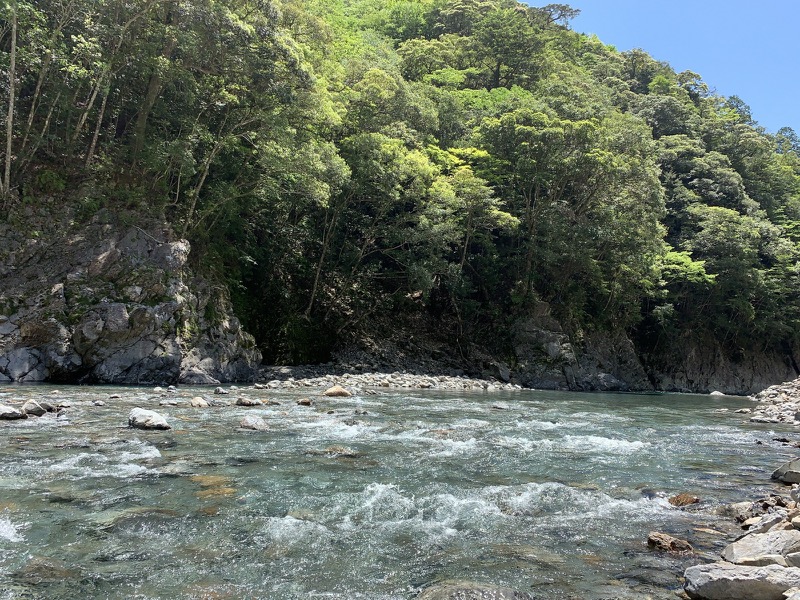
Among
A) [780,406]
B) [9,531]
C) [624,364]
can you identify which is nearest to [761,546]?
[9,531]

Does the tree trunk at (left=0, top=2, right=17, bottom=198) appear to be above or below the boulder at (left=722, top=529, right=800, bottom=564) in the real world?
above

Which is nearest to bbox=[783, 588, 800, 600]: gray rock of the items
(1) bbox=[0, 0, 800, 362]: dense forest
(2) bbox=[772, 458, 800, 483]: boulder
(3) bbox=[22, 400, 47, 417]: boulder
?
(2) bbox=[772, 458, 800, 483]: boulder

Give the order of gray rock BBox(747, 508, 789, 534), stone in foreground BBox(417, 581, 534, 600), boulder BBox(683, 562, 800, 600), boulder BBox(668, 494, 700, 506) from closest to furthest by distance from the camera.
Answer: boulder BBox(683, 562, 800, 600)
stone in foreground BBox(417, 581, 534, 600)
gray rock BBox(747, 508, 789, 534)
boulder BBox(668, 494, 700, 506)

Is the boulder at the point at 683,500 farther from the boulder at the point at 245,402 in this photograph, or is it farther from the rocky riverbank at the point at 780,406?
the rocky riverbank at the point at 780,406

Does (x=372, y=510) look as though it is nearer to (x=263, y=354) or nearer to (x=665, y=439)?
(x=665, y=439)

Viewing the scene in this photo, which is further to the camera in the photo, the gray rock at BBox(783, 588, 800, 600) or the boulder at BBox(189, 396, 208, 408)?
the boulder at BBox(189, 396, 208, 408)

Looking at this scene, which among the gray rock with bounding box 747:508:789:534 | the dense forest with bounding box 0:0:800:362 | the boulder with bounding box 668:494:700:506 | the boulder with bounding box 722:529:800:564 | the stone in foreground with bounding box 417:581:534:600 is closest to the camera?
the stone in foreground with bounding box 417:581:534:600

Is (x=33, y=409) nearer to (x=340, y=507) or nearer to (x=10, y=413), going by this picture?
(x=10, y=413)

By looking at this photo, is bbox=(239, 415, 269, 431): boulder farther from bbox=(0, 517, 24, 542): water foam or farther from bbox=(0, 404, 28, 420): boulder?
bbox=(0, 517, 24, 542): water foam

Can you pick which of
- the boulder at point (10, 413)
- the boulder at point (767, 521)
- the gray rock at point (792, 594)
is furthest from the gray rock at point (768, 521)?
the boulder at point (10, 413)

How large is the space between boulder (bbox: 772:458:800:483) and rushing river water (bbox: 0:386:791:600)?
189 millimetres

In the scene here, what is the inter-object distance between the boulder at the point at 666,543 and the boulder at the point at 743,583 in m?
0.94

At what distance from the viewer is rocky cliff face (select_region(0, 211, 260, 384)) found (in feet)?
54.3

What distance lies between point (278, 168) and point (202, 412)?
39.0 feet
